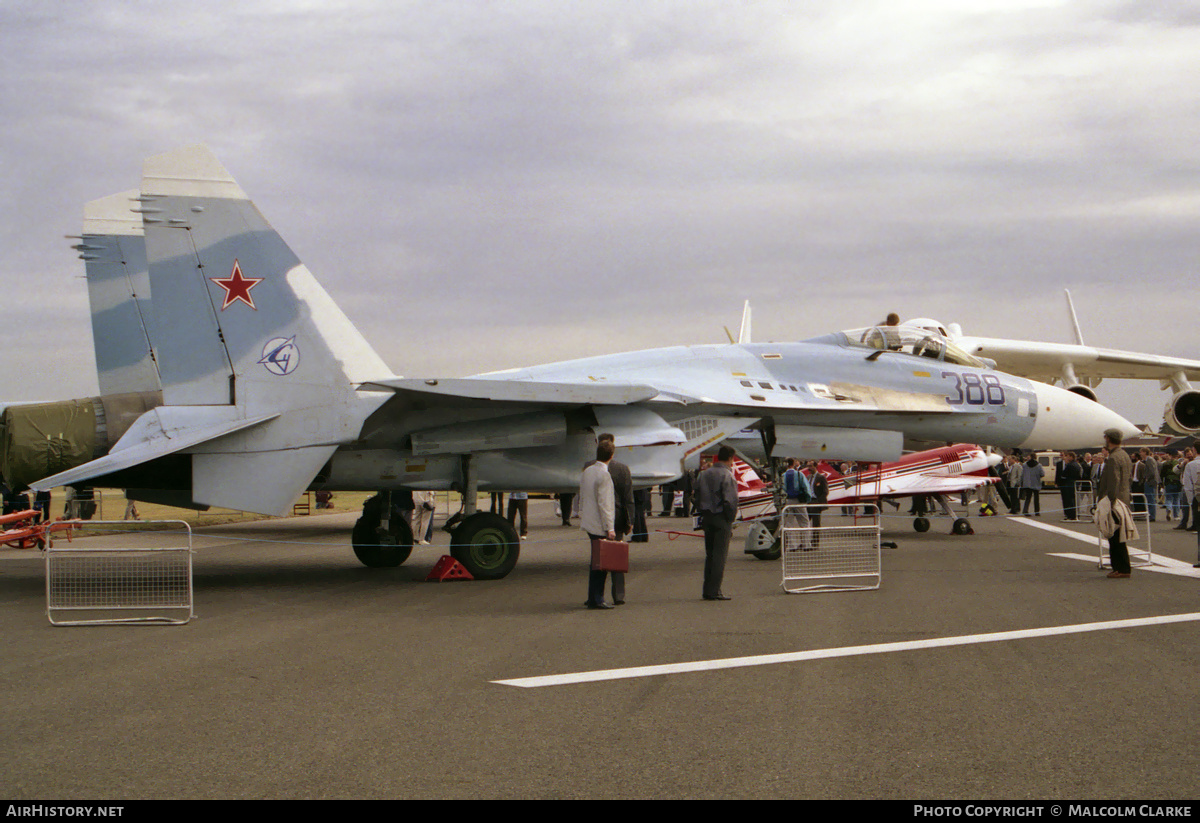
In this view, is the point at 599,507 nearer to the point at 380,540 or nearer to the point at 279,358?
the point at 279,358

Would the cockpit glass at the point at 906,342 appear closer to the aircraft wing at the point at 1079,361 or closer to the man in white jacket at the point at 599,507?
the man in white jacket at the point at 599,507

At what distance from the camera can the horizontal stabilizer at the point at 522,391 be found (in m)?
10.7

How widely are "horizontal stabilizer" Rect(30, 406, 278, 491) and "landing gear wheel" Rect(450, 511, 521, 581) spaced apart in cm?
263

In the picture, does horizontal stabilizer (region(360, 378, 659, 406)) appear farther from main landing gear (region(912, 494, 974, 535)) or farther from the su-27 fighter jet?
main landing gear (region(912, 494, 974, 535))

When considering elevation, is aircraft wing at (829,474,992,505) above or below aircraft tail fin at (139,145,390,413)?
below

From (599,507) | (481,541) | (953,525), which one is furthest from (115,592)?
(953,525)

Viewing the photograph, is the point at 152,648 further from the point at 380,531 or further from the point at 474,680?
the point at 380,531

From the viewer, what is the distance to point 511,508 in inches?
744

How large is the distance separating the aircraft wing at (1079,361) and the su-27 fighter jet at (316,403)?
503 inches

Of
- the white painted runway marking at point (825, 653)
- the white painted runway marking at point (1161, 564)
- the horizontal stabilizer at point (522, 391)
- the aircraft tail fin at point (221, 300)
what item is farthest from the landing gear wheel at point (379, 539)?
the white painted runway marking at point (1161, 564)

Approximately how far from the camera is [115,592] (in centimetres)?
1062

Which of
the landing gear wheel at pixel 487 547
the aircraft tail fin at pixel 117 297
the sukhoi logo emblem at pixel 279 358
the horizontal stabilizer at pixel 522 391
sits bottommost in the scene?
the landing gear wheel at pixel 487 547

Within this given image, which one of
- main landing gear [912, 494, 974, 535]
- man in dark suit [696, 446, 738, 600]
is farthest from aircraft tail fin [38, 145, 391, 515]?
main landing gear [912, 494, 974, 535]

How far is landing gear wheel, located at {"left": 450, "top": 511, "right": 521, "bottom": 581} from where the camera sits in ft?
39.9
